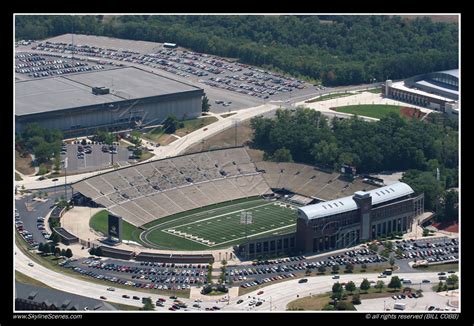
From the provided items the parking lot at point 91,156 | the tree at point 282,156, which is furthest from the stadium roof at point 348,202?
the parking lot at point 91,156

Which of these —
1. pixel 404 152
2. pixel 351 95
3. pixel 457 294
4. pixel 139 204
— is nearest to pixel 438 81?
pixel 351 95

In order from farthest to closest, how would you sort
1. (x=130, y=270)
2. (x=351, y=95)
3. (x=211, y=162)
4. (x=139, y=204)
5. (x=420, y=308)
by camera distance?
(x=351, y=95), (x=211, y=162), (x=139, y=204), (x=130, y=270), (x=420, y=308)

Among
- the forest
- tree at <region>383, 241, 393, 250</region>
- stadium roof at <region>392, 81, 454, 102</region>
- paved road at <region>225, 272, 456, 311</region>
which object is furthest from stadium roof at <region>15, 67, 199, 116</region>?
paved road at <region>225, 272, 456, 311</region>

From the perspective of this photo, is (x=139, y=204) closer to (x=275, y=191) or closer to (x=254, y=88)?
(x=275, y=191)

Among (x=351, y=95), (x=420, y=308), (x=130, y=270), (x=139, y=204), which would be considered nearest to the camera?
(x=420, y=308)

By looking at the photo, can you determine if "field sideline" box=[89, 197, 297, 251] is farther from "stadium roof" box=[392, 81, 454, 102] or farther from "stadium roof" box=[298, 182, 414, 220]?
"stadium roof" box=[392, 81, 454, 102]

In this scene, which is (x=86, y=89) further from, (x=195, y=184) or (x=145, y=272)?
(x=145, y=272)
